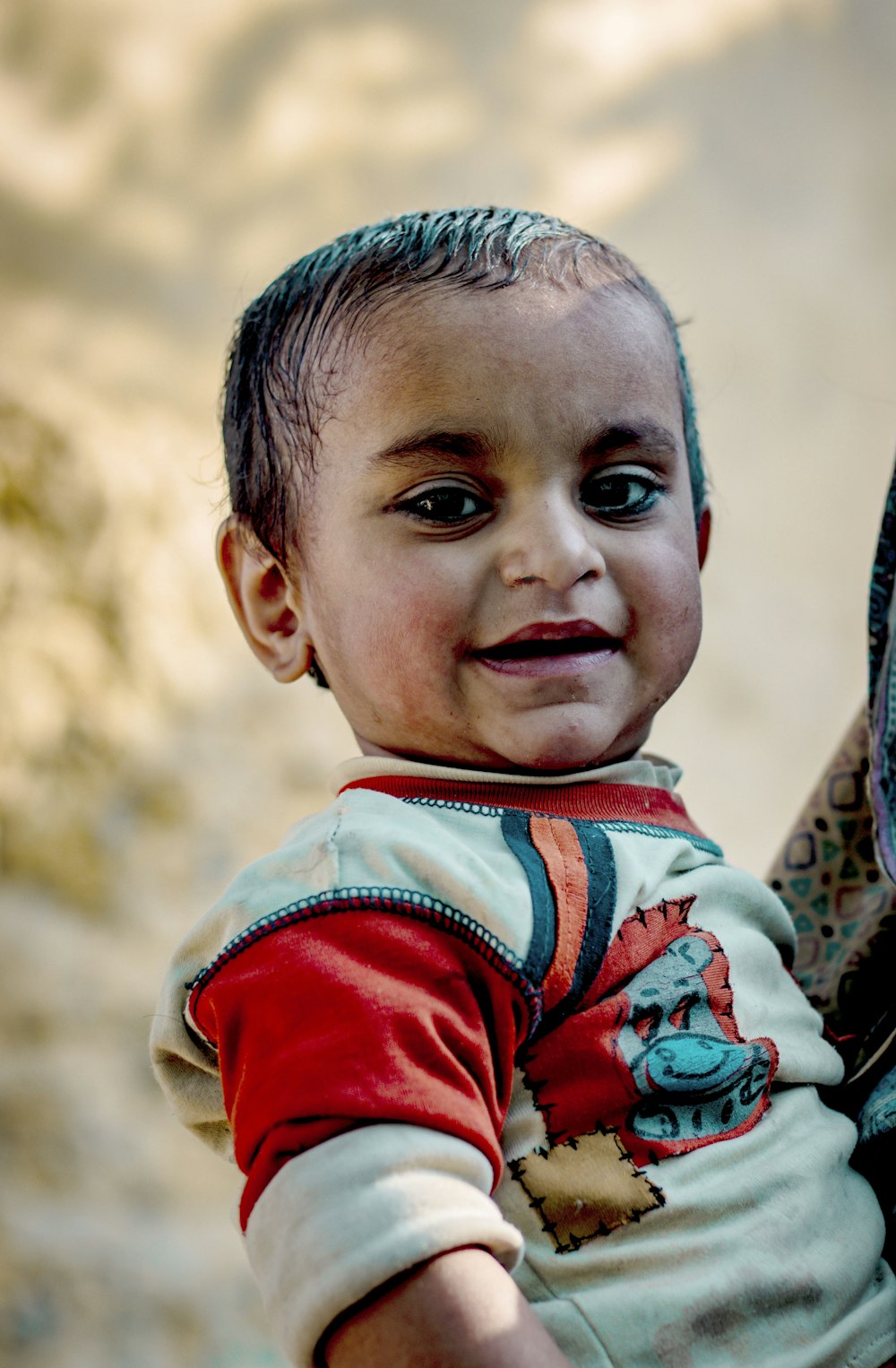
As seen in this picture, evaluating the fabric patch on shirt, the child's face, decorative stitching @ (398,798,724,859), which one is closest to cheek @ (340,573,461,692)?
the child's face

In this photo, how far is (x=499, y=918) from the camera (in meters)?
0.74

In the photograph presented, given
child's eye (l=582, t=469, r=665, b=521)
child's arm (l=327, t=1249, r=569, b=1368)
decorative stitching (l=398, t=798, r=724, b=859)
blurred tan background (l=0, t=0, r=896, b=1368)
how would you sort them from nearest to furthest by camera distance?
child's arm (l=327, t=1249, r=569, b=1368), decorative stitching (l=398, t=798, r=724, b=859), child's eye (l=582, t=469, r=665, b=521), blurred tan background (l=0, t=0, r=896, b=1368)

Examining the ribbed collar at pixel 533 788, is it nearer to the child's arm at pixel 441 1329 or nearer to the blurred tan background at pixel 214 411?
the child's arm at pixel 441 1329

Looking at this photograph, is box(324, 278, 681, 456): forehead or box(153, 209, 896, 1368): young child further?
box(324, 278, 681, 456): forehead

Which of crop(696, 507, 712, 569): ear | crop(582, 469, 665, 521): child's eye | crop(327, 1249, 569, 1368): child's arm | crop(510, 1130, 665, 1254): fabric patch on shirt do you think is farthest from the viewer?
crop(696, 507, 712, 569): ear

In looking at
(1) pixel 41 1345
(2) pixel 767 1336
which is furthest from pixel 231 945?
(1) pixel 41 1345

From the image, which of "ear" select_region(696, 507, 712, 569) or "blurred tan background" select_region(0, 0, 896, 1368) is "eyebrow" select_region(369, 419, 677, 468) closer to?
"ear" select_region(696, 507, 712, 569)

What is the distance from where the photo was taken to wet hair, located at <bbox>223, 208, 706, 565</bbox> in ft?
3.21

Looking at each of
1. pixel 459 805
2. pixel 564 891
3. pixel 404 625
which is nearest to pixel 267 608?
pixel 404 625

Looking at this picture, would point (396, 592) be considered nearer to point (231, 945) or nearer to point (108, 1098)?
point (231, 945)

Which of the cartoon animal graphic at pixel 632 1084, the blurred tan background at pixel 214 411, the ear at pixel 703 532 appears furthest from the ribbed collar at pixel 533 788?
the blurred tan background at pixel 214 411

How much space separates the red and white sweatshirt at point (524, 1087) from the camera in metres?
0.65

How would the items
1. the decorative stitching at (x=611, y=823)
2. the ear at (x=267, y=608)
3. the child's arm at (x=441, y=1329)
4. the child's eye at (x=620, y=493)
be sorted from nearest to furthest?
the child's arm at (x=441, y=1329) < the decorative stitching at (x=611, y=823) < the child's eye at (x=620, y=493) < the ear at (x=267, y=608)

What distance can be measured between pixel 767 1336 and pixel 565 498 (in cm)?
52
